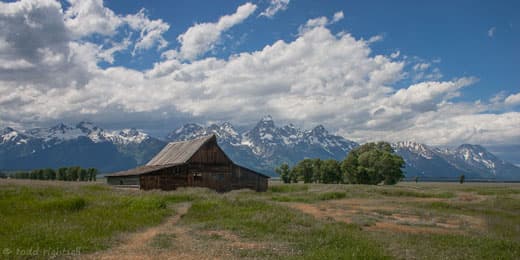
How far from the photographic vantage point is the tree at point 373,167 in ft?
276

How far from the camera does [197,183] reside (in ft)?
188

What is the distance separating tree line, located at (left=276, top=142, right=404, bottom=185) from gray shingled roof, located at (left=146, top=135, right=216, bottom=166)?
40007 millimetres

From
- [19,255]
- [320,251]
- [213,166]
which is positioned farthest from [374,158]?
[19,255]

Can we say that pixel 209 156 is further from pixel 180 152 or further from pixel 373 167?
pixel 373 167

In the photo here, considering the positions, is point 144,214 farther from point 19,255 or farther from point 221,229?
point 19,255

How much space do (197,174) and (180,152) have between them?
7818mm

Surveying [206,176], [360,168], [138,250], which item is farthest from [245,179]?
[138,250]

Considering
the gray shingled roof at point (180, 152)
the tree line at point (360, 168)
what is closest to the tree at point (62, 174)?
the tree line at point (360, 168)

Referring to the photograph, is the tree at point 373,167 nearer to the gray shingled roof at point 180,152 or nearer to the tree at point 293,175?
the tree at point 293,175

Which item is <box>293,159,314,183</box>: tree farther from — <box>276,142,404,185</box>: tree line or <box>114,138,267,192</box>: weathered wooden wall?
<box>114,138,267,192</box>: weathered wooden wall

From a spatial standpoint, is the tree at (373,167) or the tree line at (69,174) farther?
the tree line at (69,174)

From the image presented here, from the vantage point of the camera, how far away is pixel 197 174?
57.8m

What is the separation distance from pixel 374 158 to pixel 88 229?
247 ft

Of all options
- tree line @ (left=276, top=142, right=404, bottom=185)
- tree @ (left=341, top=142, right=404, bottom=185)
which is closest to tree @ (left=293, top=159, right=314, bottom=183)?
tree line @ (left=276, top=142, right=404, bottom=185)
